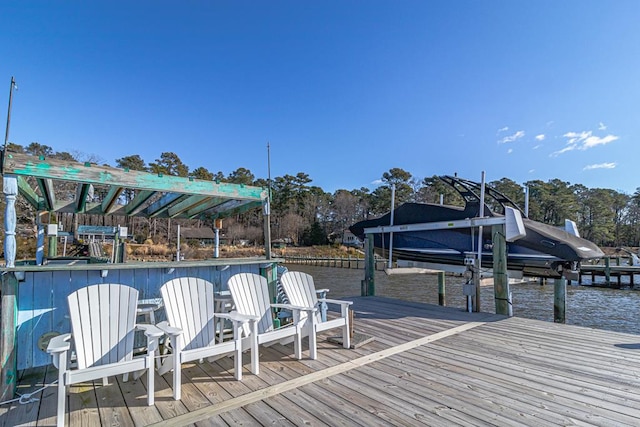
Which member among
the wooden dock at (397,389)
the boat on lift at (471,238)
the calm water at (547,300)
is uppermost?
the boat on lift at (471,238)

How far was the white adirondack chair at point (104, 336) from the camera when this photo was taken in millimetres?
1879

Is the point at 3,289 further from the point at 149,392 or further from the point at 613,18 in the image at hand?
the point at 613,18

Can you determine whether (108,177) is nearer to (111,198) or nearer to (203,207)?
(111,198)

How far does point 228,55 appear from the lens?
11.9 m

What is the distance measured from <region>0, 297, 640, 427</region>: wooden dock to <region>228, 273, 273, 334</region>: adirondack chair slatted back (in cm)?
36

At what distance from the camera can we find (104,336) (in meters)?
2.11

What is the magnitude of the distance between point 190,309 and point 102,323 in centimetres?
60

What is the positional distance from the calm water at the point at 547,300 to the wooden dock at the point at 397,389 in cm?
291

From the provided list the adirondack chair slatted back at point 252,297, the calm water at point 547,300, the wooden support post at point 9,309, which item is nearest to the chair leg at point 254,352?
the adirondack chair slatted back at point 252,297

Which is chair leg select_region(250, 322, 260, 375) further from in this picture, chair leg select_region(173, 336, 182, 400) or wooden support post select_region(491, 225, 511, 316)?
wooden support post select_region(491, 225, 511, 316)

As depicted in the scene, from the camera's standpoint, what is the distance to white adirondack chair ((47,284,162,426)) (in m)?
1.88

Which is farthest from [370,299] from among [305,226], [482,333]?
[305,226]

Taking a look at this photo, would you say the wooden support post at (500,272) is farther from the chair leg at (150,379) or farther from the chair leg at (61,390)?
the chair leg at (61,390)

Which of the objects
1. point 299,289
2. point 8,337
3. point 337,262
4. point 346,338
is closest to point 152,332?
point 8,337
